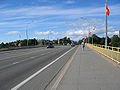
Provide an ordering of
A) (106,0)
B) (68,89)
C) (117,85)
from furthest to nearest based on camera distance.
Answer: (106,0), (117,85), (68,89)

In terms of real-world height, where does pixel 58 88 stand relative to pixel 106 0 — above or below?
below

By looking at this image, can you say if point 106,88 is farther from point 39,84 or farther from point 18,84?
point 18,84

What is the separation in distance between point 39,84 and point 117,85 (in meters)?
3.13

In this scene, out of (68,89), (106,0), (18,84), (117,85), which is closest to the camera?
(68,89)

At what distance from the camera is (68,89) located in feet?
21.4

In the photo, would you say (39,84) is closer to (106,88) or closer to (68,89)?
Answer: (68,89)

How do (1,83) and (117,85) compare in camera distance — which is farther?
(1,83)

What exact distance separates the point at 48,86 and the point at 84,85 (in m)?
1.43

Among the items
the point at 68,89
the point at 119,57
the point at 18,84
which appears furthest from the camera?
the point at 119,57

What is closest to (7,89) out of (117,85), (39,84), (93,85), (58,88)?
(39,84)

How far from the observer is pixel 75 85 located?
709cm

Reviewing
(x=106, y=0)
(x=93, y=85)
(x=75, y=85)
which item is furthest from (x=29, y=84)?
(x=106, y=0)

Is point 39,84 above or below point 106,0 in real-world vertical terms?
below

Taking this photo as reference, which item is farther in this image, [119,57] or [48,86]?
[119,57]
